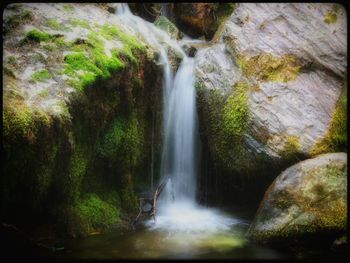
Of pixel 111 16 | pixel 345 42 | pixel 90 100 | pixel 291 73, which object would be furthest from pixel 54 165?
pixel 345 42

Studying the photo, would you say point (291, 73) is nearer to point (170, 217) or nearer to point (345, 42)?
point (345, 42)

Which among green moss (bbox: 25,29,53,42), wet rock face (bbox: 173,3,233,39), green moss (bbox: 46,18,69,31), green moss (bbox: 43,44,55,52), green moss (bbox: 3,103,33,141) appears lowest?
green moss (bbox: 3,103,33,141)

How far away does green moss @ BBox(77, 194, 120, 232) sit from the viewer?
683 centimetres

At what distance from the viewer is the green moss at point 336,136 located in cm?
734

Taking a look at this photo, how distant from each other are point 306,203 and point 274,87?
289 cm

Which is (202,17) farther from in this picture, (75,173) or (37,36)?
(75,173)

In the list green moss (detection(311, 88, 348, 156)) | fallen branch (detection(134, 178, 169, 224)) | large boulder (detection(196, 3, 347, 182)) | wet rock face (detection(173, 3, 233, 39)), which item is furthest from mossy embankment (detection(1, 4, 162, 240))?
wet rock face (detection(173, 3, 233, 39))

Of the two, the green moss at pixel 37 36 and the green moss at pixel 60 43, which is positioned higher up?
the green moss at pixel 37 36

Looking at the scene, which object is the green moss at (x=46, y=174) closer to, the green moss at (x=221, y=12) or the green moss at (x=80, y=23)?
the green moss at (x=80, y=23)

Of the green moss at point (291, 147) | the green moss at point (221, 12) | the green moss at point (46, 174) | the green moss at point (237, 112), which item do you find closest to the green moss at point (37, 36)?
the green moss at point (46, 174)

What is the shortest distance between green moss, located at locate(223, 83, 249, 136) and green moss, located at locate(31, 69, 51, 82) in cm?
396

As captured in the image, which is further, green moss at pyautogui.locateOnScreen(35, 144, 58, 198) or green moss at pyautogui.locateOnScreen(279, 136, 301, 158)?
green moss at pyautogui.locateOnScreen(279, 136, 301, 158)

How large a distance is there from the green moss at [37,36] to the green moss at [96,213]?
307 centimetres

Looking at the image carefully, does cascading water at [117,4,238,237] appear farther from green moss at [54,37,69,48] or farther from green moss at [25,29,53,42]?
green moss at [25,29,53,42]
